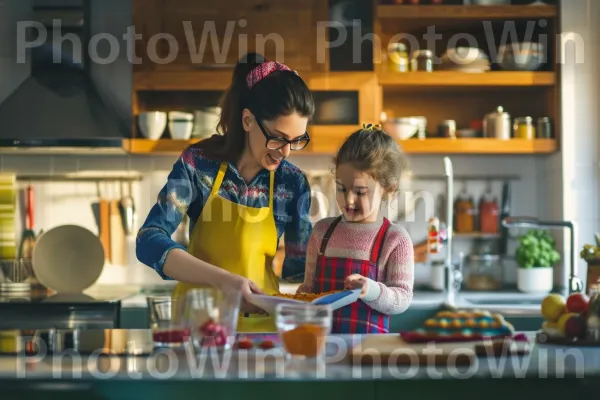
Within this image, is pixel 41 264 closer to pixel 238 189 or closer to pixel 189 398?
pixel 238 189

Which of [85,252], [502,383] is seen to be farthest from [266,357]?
[85,252]

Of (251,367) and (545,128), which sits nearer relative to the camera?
(251,367)

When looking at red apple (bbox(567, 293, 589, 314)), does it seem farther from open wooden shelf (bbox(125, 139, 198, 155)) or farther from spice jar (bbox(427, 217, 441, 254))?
open wooden shelf (bbox(125, 139, 198, 155))

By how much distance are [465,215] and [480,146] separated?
0.40 meters

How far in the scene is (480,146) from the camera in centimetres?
426

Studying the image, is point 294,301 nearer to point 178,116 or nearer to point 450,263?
point 450,263

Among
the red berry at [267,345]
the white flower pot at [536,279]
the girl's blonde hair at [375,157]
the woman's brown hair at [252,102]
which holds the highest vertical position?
the woman's brown hair at [252,102]

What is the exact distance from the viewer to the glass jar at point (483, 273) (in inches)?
170

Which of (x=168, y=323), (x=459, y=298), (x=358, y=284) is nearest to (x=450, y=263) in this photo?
(x=459, y=298)

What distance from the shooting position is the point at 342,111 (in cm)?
422

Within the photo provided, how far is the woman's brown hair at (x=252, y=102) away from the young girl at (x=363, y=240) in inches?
7.6

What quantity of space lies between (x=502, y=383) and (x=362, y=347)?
301 millimetres

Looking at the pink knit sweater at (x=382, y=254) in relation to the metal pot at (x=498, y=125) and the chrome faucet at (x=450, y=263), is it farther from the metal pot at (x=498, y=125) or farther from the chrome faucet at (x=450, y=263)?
the metal pot at (x=498, y=125)

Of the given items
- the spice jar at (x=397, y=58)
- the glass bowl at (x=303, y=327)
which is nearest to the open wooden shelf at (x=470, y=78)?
the spice jar at (x=397, y=58)
